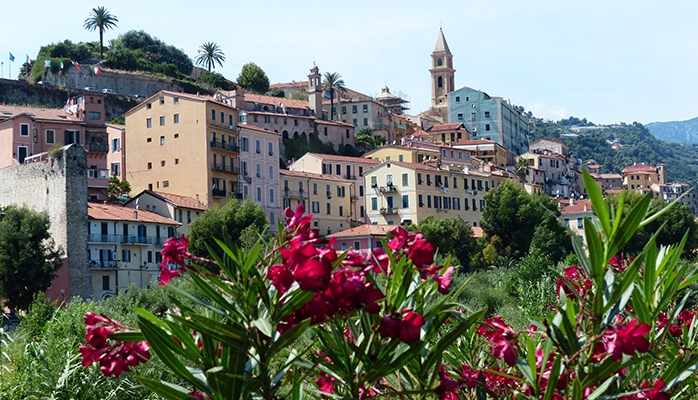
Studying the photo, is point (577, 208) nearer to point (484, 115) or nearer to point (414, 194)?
point (414, 194)

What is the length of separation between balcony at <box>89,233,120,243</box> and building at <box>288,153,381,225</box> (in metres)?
28.5

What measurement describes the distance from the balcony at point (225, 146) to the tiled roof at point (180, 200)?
4261 millimetres

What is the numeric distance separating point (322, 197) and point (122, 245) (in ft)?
81.4

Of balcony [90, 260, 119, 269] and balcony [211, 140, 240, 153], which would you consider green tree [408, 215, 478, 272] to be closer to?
balcony [211, 140, 240, 153]

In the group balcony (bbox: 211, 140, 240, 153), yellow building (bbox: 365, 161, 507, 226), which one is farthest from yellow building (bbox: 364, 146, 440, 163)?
balcony (bbox: 211, 140, 240, 153)

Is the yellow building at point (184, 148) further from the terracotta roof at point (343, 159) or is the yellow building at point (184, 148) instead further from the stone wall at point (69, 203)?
the stone wall at point (69, 203)

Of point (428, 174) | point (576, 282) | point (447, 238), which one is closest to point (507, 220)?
point (447, 238)

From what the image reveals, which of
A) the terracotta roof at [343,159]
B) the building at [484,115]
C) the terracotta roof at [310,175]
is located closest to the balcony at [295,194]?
the terracotta roof at [310,175]

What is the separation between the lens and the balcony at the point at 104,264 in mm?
58934

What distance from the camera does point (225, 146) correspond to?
246 feet

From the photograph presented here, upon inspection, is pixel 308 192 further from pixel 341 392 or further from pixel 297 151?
pixel 341 392

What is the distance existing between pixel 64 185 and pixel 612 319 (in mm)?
55590

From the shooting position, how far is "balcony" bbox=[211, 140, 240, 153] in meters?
73.4

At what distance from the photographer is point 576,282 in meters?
7.48
